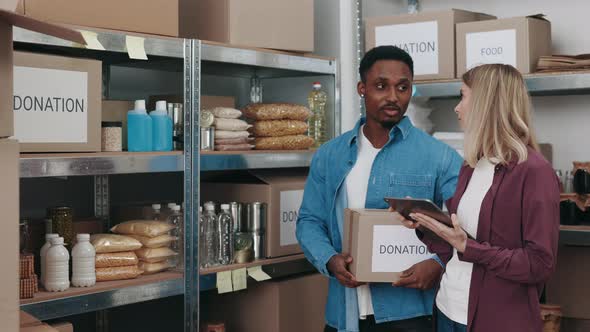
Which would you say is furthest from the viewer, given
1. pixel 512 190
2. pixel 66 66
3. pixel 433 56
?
pixel 433 56

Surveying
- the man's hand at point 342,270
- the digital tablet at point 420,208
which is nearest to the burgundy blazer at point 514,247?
the digital tablet at point 420,208

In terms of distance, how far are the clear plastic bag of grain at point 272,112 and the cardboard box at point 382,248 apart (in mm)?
1063

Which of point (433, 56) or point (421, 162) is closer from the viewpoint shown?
point (421, 162)

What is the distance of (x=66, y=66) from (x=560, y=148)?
2419 millimetres

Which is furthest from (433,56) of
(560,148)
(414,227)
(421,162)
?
(414,227)

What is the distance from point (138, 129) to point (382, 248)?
1.06 m

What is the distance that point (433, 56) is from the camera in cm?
375

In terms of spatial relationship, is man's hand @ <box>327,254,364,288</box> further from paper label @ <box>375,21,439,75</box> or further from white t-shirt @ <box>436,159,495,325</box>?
paper label @ <box>375,21,439,75</box>

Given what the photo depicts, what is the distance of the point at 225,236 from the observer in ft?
11.3

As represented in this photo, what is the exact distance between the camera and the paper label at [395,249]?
2.73 meters

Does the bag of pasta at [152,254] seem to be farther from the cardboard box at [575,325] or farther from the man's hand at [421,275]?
the cardboard box at [575,325]

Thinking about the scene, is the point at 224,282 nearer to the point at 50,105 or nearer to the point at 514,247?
the point at 50,105

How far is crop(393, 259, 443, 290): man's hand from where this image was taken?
270cm

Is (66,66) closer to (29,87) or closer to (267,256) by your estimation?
(29,87)
